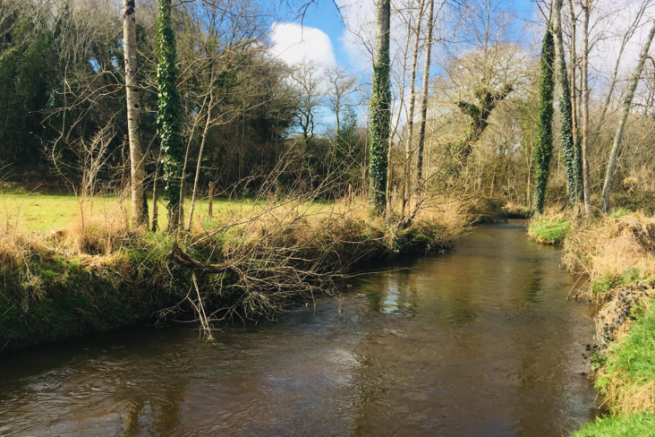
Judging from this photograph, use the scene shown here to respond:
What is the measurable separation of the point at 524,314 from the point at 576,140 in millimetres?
11055

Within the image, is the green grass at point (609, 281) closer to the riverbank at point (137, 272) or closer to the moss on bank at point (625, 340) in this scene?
the moss on bank at point (625, 340)

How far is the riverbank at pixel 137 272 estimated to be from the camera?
652 cm

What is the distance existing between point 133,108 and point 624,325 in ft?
30.4

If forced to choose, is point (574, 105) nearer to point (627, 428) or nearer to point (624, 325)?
point (624, 325)

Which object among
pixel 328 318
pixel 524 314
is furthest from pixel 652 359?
pixel 328 318

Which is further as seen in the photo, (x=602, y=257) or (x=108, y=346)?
(x=602, y=257)

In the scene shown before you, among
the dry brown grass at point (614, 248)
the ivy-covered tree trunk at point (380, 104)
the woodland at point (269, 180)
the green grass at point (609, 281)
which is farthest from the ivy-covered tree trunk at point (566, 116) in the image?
the green grass at point (609, 281)

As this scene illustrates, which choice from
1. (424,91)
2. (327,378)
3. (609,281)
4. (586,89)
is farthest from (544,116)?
(327,378)

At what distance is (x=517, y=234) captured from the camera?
68.8 ft

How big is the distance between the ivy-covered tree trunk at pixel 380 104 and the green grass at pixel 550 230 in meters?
7.20

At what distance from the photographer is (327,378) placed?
611 centimetres

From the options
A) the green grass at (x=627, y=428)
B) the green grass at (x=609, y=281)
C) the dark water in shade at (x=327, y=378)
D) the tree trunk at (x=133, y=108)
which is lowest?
the dark water in shade at (x=327, y=378)

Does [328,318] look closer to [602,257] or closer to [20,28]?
[602,257]

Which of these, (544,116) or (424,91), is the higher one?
(544,116)
